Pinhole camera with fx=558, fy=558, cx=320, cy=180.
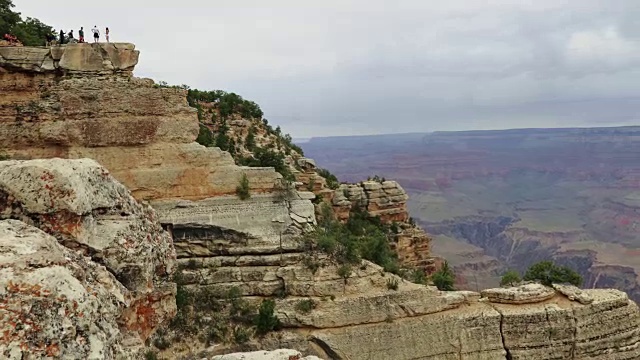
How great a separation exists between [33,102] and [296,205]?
38.1 feet

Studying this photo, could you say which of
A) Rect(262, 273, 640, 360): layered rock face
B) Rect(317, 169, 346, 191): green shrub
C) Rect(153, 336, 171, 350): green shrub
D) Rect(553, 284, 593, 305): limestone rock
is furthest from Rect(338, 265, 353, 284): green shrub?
Rect(317, 169, 346, 191): green shrub

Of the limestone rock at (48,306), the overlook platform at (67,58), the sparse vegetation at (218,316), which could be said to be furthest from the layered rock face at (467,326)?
the limestone rock at (48,306)

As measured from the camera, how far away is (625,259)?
449 ft

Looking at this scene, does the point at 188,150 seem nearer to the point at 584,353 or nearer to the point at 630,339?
the point at 584,353

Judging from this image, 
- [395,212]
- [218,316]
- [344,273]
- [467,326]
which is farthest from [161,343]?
[395,212]

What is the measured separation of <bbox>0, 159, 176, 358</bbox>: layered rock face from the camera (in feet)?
28.6

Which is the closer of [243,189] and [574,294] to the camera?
[574,294]

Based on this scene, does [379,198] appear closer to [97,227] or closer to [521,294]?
[521,294]

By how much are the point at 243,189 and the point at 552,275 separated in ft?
55.0

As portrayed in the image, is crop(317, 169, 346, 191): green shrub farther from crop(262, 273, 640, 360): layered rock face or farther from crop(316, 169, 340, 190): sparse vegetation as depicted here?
crop(262, 273, 640, 360): layered rock face

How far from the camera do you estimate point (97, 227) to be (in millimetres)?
9625

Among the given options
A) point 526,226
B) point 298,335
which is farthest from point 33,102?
point 526,226

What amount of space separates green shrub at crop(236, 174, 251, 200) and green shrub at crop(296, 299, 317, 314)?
16.8ft

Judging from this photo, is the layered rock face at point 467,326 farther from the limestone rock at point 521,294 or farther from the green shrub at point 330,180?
the green shrub at point 330,180
